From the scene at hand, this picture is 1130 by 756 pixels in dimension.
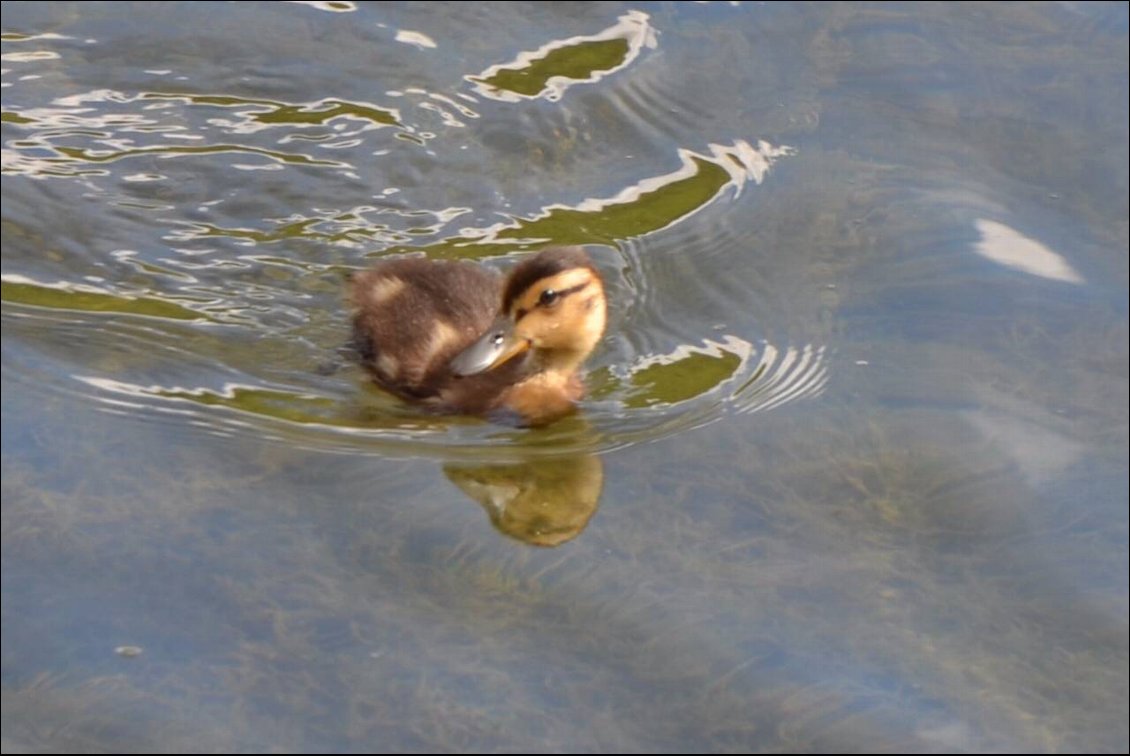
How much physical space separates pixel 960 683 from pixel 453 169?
307 cm

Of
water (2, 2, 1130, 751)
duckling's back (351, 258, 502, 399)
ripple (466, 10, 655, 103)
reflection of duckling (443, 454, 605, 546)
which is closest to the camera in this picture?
water (2, 2, 1130, 751)

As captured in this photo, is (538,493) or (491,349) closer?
(538,493)

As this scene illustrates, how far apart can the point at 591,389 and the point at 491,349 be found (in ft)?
1.18

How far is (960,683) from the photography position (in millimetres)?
3982

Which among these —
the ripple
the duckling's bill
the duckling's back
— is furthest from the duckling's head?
the ripple

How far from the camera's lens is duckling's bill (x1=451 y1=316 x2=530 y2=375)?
518cm

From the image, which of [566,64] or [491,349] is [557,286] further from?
[566,64]

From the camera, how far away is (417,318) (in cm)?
534

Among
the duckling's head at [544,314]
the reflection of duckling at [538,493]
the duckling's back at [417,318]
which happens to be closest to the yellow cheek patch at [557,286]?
the duckling's head at [544,314]

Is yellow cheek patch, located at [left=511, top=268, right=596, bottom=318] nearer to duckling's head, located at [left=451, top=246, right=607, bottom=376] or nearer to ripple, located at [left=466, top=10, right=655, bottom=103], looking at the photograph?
duckling's head, located at [left=451, top=246, right=607, bottom=376]

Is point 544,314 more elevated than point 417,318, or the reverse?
point 544,314

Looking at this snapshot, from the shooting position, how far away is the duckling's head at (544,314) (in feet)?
16.9

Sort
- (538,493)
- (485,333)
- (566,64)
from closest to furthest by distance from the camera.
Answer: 1. (538,493)
2. (485,333)
3. (566,64)

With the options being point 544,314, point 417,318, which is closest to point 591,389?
point 544,314
